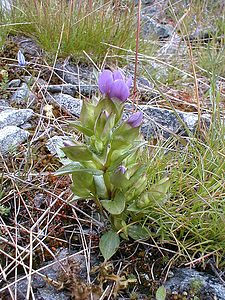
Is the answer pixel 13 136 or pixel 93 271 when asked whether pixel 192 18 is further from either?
pixel 93 271

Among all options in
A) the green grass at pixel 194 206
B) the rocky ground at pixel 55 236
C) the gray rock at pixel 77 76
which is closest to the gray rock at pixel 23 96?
the rocky ground at pixel 55 236

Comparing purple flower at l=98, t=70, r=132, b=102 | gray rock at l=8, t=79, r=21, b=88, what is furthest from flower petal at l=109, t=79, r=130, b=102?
gray rock at l=8, t=79, r=21, b=88

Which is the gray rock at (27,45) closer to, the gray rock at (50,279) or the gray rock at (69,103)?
the gray rock at (69,103)

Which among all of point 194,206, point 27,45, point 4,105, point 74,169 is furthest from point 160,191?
point 27,45

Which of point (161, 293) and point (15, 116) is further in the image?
point (15, 116)

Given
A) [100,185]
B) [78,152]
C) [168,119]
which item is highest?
[78,152]

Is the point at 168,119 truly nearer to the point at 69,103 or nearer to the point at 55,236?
the point at 69,103

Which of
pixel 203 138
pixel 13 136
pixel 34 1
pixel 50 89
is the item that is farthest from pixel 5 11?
pixel 203 138
